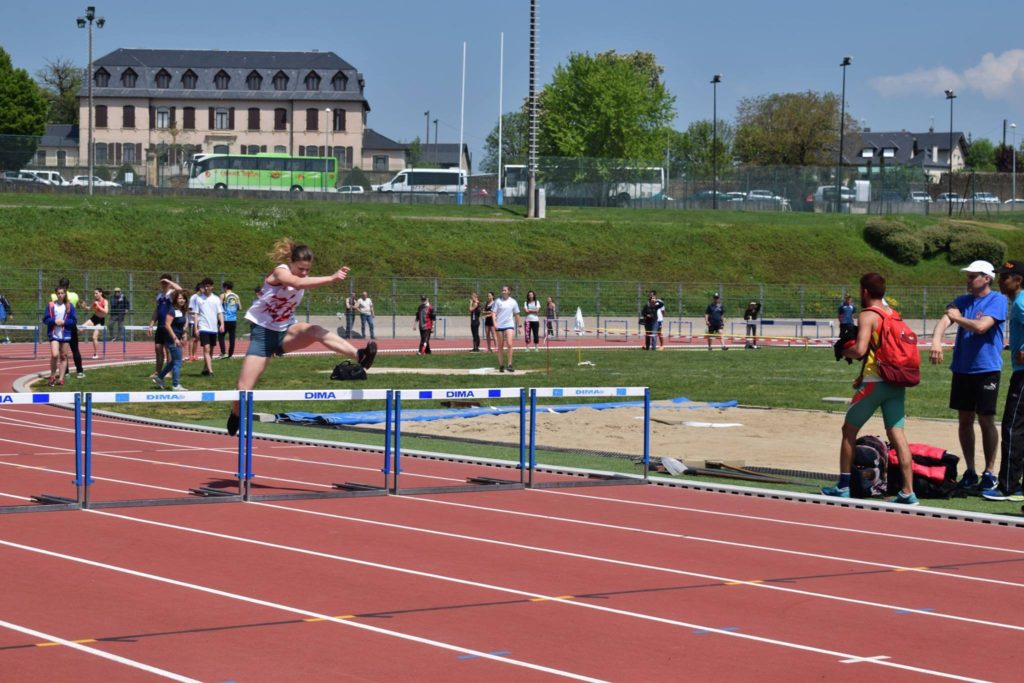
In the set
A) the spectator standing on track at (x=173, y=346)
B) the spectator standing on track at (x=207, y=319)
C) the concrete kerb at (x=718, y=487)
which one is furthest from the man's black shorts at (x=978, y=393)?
the spectator standing on track at (x=207, y=319)

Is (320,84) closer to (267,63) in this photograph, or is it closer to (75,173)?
(267,63)

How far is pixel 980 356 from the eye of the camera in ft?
39.8

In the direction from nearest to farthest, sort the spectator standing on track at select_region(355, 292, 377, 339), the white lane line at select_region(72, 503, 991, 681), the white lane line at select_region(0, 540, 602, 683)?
the white lane line at select_region(0, 540, 602, 683), the white lane line at select_region(72, 503, 991, 681), the spectator standing on track at select_region(355, 292, 377, 339)

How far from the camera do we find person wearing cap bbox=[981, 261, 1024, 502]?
11.9m

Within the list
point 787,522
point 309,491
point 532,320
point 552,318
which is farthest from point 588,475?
point 552,318

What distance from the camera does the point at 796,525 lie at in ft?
36.0

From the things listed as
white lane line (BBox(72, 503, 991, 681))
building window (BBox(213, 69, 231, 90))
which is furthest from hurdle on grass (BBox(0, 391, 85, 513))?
building window (BBox(213, 69, 231, 90))

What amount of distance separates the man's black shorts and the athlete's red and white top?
222 inches

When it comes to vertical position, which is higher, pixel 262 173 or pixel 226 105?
pixel 226 105

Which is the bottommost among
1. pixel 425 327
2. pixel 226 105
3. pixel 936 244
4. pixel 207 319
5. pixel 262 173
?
pixel 425 327

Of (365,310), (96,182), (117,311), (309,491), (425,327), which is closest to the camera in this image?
(309,491)

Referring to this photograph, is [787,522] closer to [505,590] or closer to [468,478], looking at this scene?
[468,478]

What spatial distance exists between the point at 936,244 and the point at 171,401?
61121 millimetres

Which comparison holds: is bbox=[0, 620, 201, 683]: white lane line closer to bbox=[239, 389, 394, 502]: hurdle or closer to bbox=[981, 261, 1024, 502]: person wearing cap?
bbox=[239, 389, 394, 502]: hurdle
